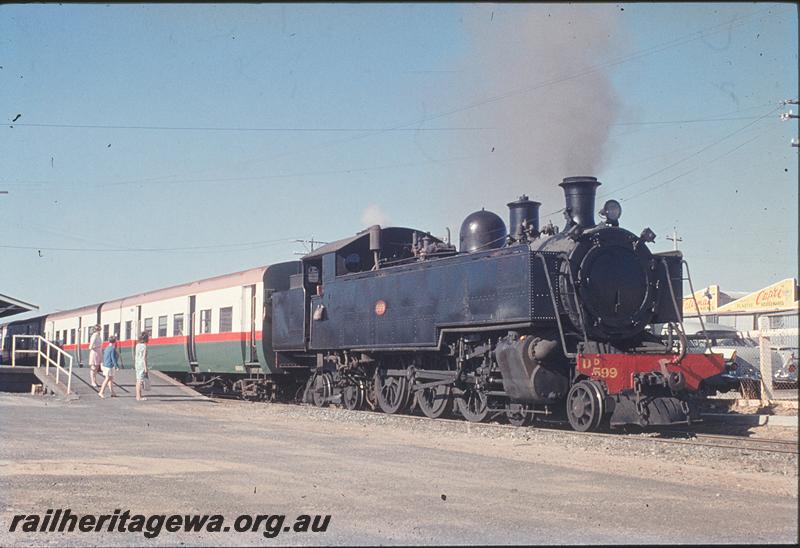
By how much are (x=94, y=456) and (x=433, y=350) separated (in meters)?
6.82

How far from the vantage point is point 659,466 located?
31.3ft

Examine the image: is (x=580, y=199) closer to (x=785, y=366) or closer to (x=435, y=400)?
(x=435, y=400)

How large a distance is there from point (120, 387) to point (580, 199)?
13970 millimetres

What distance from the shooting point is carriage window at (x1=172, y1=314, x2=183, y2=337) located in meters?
26.6

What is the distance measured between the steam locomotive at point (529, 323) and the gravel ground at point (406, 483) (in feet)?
3.17

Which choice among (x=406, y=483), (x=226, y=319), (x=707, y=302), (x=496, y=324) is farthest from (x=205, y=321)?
(x=707, y=302)

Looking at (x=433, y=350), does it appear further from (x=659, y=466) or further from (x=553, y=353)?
(x=659, y=466)

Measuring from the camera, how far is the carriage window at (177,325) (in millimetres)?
26594

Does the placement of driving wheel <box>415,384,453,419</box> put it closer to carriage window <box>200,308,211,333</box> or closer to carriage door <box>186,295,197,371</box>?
carriage window <box>200,308,211,333</box>

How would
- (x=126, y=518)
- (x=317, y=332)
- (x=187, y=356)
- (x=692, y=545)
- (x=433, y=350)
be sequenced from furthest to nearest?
(x=187, y=356), (x=317, y=332), (x=433, y=350), (x=126, y=518), (x=692, y=545)

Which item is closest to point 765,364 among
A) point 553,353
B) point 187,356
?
point 553,353

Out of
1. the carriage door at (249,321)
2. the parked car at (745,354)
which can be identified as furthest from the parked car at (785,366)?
the carriage door at (249,321)

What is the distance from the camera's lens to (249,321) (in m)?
22.4

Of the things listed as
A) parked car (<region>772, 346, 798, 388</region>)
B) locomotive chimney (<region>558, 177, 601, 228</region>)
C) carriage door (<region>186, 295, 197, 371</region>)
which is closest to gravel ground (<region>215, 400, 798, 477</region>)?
locomotive chimney (<region>558, 177, 601, 228</region>)
